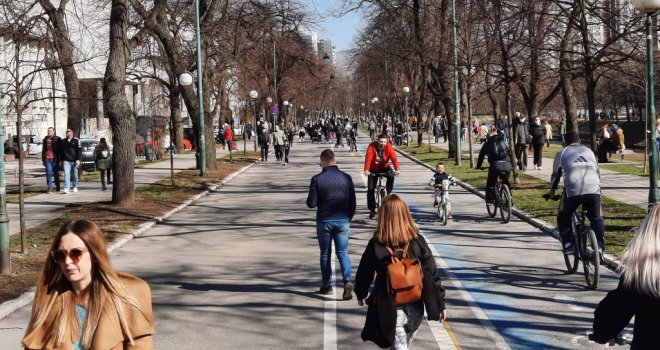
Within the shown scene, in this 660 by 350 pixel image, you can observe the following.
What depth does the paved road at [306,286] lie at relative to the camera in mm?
8250

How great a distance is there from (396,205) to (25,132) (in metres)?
69.4

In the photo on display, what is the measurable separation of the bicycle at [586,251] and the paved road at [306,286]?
0.59 feet

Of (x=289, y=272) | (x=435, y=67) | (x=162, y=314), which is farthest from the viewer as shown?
(x=435, y=67)

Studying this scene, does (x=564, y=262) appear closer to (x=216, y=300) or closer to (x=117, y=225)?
(x=216, y=300)

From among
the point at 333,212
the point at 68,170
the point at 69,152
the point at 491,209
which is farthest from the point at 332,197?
the point at 68,170

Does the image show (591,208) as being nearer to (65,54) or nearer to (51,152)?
(65,54)

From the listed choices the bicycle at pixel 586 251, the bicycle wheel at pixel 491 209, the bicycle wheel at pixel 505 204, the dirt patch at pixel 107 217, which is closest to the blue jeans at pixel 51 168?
the dirt patch at pixel 107 217

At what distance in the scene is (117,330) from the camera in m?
3.62

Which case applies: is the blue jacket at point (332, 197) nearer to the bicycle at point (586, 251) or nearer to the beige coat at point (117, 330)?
the bicycle at point (586, 251)

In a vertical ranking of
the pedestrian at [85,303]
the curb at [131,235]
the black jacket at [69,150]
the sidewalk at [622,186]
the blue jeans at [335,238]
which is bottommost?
the curb at [131,235]

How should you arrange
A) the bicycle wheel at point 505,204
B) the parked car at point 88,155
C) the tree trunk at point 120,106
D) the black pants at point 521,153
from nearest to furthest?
the bicycle wheel at point 505,204, the tree trunk at point 120,106, the black pants at point 521,153, the parked car at point 88,155

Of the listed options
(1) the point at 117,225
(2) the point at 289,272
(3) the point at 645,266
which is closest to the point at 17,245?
(1) the point at 117,225

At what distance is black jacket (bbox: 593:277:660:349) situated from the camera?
3.91 metres

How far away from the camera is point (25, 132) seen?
7106 cm
